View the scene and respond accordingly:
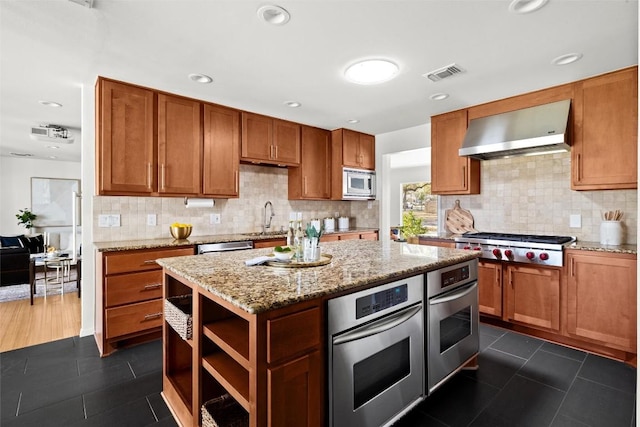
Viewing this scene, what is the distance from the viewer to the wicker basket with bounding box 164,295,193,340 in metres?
1.53

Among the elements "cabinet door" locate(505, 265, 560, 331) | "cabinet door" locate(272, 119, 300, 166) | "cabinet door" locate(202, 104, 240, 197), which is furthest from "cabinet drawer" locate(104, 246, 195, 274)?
"cabinet door" locate(505, 265, 560, 331)

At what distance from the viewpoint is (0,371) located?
90.3 inches

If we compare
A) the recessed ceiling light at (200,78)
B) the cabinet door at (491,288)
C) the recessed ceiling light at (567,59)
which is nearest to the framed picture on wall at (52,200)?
the recessed ceiling light at (200,78)

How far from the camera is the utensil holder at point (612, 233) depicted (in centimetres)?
270

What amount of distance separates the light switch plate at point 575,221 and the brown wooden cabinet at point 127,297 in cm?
380

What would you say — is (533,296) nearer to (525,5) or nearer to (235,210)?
(525,5)

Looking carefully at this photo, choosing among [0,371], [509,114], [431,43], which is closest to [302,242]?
[431,43]

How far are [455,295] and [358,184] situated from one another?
2955 millimetres

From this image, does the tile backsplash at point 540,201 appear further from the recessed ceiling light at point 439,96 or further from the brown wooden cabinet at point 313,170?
the brown wooden cabinet at point 313,170

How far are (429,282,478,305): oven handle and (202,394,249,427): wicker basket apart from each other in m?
1.12

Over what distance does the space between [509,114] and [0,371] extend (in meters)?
4.77

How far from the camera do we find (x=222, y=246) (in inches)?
123

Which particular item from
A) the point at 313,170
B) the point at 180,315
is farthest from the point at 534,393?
the point at 313,170

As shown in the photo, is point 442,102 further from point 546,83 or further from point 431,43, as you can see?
point 431,43
